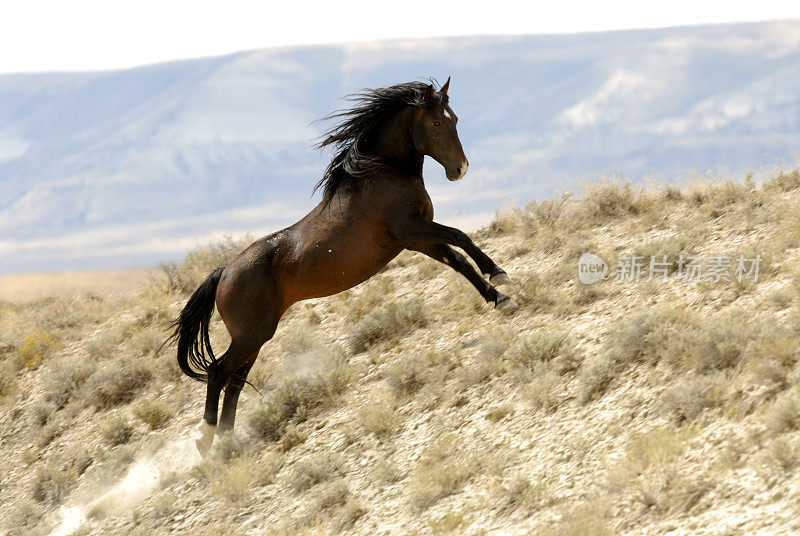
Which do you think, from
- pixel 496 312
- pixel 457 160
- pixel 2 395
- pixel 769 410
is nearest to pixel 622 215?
pixel 496 312

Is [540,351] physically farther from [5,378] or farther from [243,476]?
[5,378]

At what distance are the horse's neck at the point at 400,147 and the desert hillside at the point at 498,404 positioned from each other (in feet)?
6.41

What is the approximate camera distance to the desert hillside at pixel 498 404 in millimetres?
5207

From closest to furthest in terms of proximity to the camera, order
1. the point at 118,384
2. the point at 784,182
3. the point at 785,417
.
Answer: the point at 785,417 → the point at 784,182 → the point at 118,384

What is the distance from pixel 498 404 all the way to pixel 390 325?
3.07 m

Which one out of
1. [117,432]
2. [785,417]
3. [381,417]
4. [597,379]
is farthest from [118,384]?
[785,417]

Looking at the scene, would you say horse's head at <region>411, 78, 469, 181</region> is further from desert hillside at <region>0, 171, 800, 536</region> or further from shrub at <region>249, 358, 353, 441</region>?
shrub at <region>249, 358, 353, 441</region>

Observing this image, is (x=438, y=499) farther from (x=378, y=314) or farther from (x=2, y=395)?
(x=2, y=395)

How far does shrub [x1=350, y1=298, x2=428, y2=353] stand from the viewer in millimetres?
9914

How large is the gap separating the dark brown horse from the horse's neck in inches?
0.4

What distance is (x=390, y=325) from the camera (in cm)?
998

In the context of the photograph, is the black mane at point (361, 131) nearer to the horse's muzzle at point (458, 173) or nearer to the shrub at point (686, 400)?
the horse's muzzle at point (458, 173)

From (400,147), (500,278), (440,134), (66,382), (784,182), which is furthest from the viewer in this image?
(66,382)

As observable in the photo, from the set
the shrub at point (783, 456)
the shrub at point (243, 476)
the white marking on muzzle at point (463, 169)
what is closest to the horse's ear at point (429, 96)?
the white marking on muzzle at point (463, 169)
